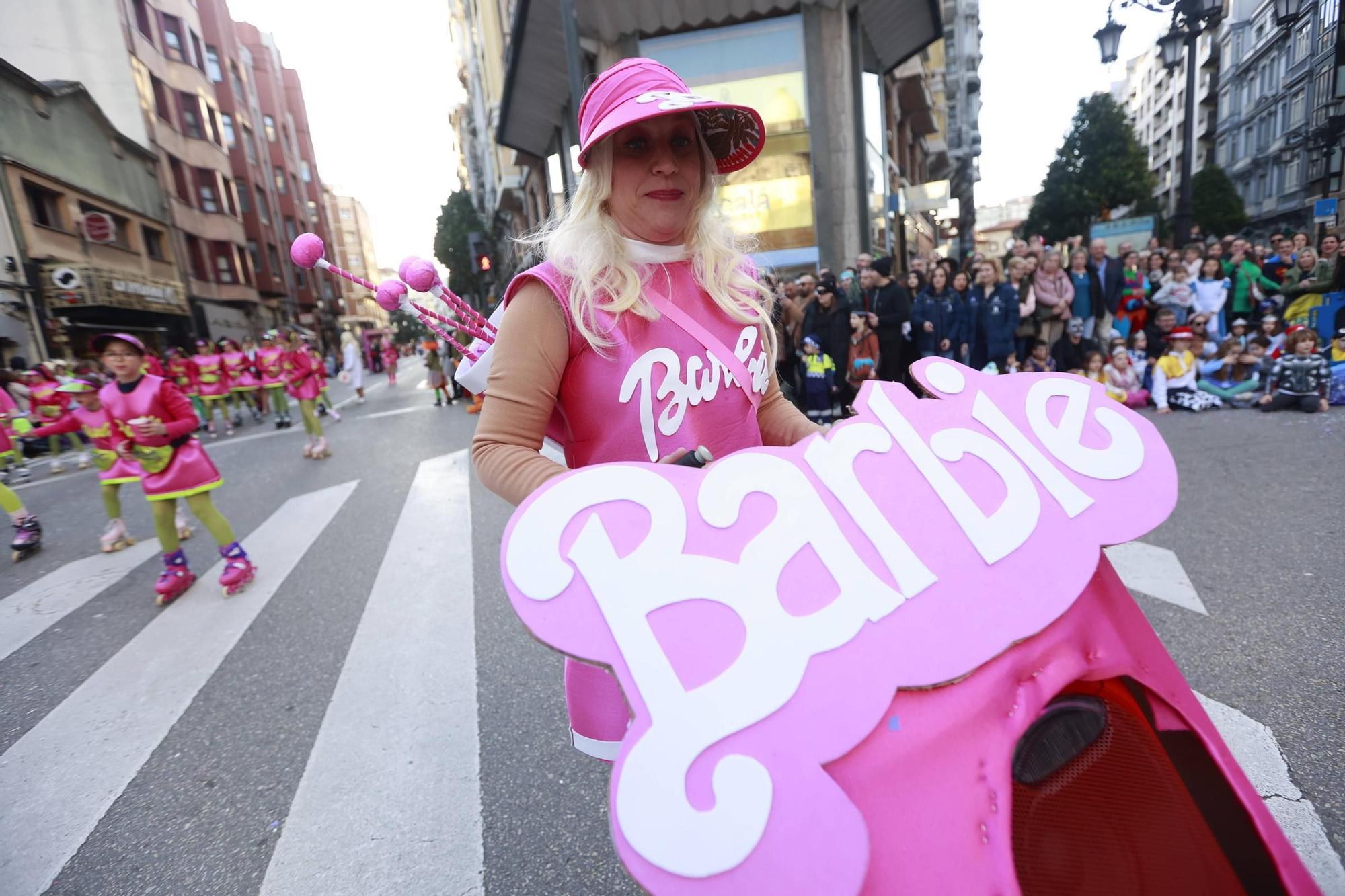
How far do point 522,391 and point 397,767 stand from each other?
6.46 ft

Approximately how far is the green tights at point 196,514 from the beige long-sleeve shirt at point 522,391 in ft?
13.2

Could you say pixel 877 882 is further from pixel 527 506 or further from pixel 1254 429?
pixel 1254 429

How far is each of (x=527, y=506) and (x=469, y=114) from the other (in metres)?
47.5

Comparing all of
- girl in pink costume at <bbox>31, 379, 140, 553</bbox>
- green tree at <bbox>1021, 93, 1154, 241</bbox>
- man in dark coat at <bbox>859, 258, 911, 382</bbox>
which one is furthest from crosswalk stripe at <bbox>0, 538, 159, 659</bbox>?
green tree at <bbox>1021, 93, 1154, 241</bbox>

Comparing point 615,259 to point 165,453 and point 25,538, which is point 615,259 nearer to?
point 165,453

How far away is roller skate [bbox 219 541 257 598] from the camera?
4251mm

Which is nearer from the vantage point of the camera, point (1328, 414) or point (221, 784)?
point (221, 784)

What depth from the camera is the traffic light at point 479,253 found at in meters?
7.75

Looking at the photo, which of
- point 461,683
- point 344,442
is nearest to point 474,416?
point 344,442

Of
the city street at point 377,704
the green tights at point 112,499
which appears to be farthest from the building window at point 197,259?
the city street at point 377,704

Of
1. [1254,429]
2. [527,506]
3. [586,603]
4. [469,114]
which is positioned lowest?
[1254,429]

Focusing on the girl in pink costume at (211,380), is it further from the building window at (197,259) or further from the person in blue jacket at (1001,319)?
the building window at (197,259)

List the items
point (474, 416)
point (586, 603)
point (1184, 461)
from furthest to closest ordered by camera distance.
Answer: point (474, 416)
point (1184, 461)
point (586, 603)

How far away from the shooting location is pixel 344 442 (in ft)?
33.2
